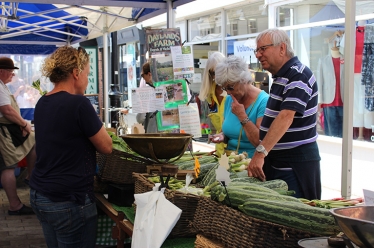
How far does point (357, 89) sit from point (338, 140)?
3.25 feet

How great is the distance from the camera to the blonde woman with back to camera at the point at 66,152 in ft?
9.34

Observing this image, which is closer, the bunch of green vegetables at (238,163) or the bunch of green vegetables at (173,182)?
the bunch of green vegetables at (173,182)

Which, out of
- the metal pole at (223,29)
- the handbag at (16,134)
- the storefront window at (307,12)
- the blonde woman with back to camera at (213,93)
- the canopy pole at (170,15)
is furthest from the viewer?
the metal pole at (223,29)

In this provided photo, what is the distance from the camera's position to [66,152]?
2869 mm

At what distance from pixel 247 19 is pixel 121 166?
798 centimetres

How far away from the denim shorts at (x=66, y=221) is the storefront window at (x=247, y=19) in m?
8.20

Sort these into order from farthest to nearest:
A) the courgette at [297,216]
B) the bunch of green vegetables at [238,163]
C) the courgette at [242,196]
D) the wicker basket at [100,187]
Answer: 1. the wicker basket at [100,187]
2. the bunch of green vegetables at [238,163]
3. the courgette at [242,196]
4. the courgette at [297,216]

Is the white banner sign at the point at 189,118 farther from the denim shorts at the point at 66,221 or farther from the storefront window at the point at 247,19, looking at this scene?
the storefront window at the point at 247,19

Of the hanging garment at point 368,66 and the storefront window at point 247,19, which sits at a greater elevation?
the storefront window at point 247,19

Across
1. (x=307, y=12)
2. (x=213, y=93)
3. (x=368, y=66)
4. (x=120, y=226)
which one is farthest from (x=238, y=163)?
(x=307, y=12)


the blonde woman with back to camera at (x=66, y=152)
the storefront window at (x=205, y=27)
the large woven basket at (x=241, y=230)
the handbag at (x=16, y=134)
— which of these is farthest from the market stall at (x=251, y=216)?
the storefront window at (x=205, y=27)

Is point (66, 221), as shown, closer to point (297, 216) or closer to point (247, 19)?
point (297, 216)

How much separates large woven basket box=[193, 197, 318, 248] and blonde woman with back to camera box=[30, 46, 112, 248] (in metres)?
0.94

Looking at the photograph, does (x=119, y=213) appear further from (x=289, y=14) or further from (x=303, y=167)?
(x=289, y=14)
